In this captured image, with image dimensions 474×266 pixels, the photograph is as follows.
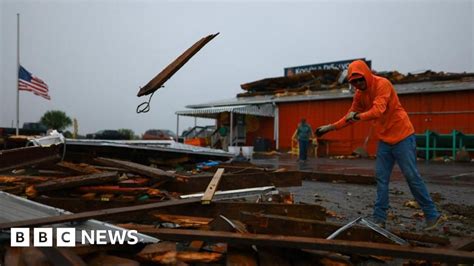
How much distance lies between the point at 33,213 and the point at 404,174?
3595 mm

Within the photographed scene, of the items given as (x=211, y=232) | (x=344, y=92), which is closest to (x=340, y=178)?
(x=211, y=232)

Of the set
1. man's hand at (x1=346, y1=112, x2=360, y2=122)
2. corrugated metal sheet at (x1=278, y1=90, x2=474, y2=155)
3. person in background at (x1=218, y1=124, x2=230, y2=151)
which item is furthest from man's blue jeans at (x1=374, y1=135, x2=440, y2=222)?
person in background at (x1=218, y1=124, x2=230, y2=151)

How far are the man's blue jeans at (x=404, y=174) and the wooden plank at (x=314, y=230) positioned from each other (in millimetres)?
706

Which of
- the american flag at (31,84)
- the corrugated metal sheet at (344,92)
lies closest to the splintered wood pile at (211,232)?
the corrugated metal sheet at (344,92)

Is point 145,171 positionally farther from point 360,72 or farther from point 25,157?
point 360,72

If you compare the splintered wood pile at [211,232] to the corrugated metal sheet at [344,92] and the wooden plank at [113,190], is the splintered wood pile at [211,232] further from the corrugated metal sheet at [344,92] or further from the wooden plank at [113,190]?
the corrugated metal sheet at [344,92]

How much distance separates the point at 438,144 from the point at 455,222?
14139 mm

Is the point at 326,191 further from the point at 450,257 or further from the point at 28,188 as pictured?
the point at 28,188

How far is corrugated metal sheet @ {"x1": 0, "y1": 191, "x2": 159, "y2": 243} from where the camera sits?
2654 mm

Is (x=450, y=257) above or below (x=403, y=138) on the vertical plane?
below

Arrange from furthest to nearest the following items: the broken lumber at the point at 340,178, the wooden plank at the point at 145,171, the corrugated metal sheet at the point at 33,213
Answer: the broken lumber at the point at 340,178
the wooden plank at the point at 145,171
the corrugated metal sheet at the point at 33,213

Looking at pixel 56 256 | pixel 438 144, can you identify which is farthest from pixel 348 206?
pixel 438 144

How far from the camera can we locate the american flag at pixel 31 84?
2075 centimetres

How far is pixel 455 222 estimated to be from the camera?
3.99m
